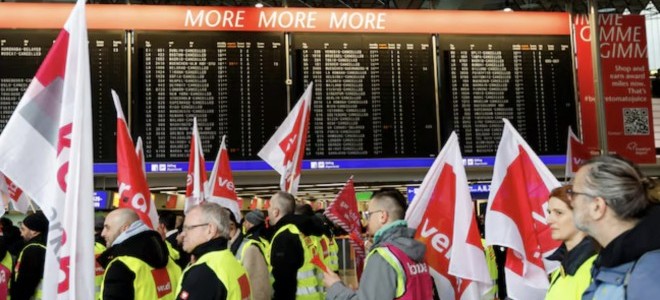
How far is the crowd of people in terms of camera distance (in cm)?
217

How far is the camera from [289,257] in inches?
235

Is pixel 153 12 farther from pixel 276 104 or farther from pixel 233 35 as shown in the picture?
pixel 276 104

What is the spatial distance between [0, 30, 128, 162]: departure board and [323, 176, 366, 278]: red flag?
3.53 metres

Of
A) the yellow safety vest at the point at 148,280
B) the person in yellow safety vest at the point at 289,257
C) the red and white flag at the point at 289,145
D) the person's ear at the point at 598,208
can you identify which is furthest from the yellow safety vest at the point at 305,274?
A: the person's ear at the point at 598,208

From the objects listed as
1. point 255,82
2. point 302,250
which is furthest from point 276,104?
point 302,250

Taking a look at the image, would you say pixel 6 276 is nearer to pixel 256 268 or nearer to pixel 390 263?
pixel 256 268

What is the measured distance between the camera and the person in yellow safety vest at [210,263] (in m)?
3.42

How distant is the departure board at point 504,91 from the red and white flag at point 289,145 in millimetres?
2478

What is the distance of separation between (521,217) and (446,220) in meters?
0.45

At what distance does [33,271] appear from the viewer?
5832mm

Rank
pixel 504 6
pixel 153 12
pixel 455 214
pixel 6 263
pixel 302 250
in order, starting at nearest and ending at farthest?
pixel 455 214, pixel 6 263, pixel 302 250, pixel 153 12, pixel 504 6

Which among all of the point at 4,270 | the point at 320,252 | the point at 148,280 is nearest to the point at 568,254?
the point at 148,280

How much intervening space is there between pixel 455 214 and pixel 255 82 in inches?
202

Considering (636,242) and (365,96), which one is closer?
→ (636,242)
